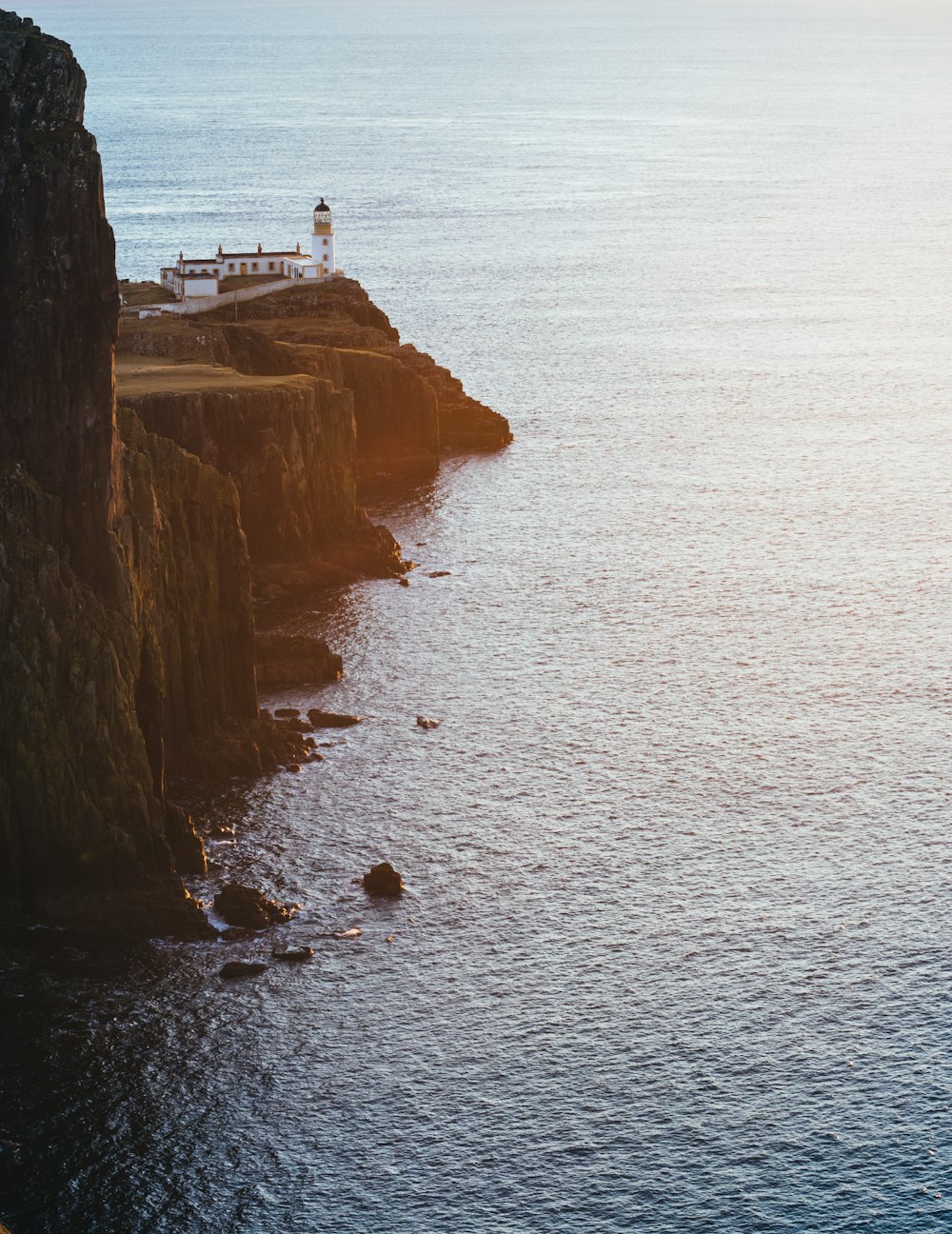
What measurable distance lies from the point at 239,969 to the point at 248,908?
4.49m

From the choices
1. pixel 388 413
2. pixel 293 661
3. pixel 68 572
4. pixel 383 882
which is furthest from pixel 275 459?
pixel 383 882

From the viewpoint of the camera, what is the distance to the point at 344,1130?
70.7 m

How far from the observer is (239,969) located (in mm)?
80000

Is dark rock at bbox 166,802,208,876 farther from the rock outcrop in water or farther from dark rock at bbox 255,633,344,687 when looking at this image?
dark rock at bbox 255,633,344,687

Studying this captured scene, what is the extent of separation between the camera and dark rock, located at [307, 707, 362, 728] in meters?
107

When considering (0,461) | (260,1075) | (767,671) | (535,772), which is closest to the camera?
(260,1075)

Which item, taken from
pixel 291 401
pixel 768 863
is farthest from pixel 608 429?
pixel 768 863

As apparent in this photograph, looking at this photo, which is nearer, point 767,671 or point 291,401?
point 767,671

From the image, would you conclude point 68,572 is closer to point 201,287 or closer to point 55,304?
point 55,304

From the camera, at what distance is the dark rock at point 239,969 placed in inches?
3142

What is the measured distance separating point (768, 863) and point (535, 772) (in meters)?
15.1

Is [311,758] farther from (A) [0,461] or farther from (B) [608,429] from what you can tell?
(B) [608,429]

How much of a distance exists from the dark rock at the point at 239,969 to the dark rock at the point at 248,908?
352 centimetres

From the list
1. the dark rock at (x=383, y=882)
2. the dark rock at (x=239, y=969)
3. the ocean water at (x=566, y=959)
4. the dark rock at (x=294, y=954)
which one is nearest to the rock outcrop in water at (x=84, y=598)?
the dark rock at (x=239, y=969)
